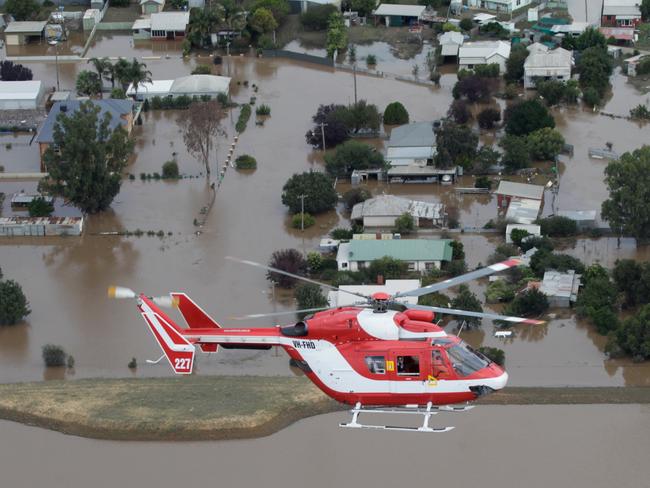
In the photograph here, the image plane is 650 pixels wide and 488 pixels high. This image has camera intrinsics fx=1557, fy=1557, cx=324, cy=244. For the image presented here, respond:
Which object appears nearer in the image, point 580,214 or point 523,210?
point 580,214

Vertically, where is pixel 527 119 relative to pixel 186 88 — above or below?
below

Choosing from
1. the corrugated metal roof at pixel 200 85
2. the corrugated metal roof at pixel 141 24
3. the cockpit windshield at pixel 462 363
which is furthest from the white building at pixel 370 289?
the corrugated metal roof at pixel 141 24

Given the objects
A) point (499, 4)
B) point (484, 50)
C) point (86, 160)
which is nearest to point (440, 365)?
point (86, 160)

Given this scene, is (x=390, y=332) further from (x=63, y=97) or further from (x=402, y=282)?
(x=63, y=97)

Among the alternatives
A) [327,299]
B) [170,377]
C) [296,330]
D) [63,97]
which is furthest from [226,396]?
[63,97]

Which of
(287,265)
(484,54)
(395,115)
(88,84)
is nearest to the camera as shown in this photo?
(287,265)

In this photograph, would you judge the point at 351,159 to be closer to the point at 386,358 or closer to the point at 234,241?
the point at 234,241

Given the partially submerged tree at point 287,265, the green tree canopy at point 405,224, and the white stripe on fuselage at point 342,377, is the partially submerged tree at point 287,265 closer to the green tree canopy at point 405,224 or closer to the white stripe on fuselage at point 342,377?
the green tree canopy at point 405,224

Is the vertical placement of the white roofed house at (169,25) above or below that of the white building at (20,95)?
above

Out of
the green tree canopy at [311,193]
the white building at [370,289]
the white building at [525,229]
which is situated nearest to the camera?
the white building at [370,289]
